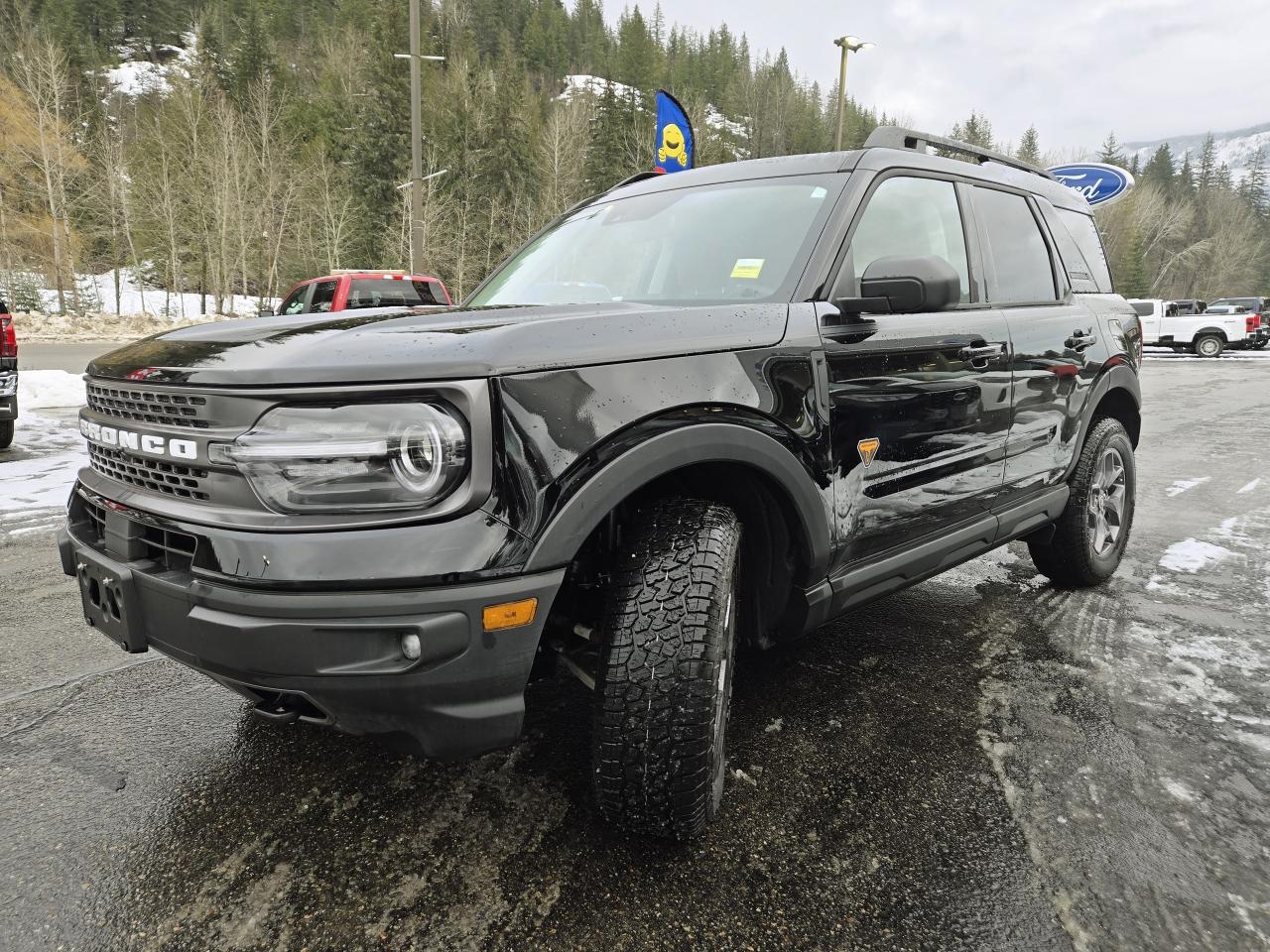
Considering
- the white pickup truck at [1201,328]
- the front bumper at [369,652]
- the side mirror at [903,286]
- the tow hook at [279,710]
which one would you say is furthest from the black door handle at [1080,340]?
the white pickup truck at [1201,328]

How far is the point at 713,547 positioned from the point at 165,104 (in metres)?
55.7

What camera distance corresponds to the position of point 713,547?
6.04 ft

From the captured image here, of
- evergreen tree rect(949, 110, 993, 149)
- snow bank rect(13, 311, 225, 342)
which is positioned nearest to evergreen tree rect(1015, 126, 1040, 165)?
evergreen tree rect(949, 110, 993, 149)

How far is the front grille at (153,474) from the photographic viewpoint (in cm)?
164

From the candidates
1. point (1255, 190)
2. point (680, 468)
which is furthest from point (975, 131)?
point (680, 468)

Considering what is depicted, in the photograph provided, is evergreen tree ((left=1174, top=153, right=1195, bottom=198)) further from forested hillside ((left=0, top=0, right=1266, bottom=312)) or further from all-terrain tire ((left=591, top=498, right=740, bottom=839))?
all-terrain tire ((left=591, top=498, right=740, bottom=839))

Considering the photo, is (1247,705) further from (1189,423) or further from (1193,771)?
(1189,423)

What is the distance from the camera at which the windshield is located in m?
2.40

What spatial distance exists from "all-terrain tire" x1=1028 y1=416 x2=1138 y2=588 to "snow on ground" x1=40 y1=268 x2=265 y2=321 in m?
37.3

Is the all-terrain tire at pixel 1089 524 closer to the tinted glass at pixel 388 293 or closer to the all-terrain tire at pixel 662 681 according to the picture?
the all-terrain tire at pixel 662 681

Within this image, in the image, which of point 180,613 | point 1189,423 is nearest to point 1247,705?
point 180,613

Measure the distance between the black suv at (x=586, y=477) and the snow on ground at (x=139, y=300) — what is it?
37.4m

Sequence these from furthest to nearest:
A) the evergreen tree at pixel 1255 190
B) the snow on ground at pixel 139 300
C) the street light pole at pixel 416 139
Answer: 1. the evergreen tree at pixel 1255 190
2. the snow on ground at pixel 139 300
3. the street light pole at pixel 416 139

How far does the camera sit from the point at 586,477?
1.64 meters
